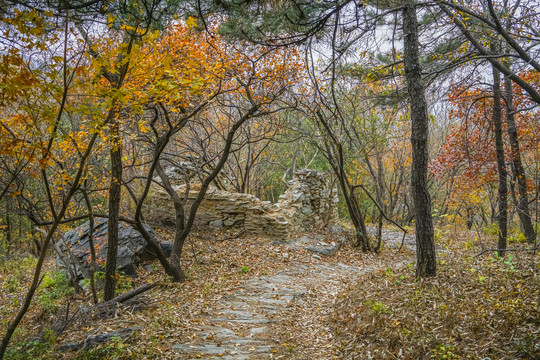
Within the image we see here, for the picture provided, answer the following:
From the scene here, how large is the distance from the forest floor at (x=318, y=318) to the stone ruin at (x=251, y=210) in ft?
11.2

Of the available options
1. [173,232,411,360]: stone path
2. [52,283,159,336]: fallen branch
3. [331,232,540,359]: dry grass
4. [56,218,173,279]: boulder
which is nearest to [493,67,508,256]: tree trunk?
[331,232,540,359]: dry grass

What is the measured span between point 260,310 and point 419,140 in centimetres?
344

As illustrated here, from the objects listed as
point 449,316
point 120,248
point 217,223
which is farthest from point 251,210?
point 449,316

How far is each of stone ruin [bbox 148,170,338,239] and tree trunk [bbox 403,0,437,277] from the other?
5801 mm

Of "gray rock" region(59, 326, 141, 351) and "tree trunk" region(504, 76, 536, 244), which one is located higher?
"tree trunk" region(504, 76, 536, 244)

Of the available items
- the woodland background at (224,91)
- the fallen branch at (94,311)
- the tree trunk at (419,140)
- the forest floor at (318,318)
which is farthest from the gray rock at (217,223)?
the tree trunk at (419,140)

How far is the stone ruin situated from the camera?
34.7ft

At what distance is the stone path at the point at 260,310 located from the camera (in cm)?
385

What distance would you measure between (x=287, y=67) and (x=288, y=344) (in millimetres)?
8280

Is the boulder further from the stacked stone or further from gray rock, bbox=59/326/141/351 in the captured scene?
the stacked stone

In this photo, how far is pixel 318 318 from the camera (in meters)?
4.99

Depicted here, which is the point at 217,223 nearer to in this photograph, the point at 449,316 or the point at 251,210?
the point at 251,210

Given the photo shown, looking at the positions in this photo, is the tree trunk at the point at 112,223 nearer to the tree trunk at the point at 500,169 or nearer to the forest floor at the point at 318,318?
the forest floor at the point at 318,318

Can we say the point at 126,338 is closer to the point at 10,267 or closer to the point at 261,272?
the point at 261,272
